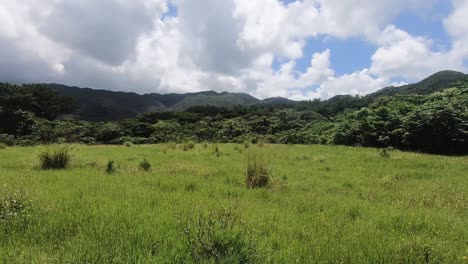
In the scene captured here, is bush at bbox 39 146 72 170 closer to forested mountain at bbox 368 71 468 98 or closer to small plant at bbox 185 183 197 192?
small plant at bbox 185 183 197 192

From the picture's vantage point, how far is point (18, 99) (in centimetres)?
6588

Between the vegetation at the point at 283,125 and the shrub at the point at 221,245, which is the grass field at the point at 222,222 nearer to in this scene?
the shrub at the point at 221,245

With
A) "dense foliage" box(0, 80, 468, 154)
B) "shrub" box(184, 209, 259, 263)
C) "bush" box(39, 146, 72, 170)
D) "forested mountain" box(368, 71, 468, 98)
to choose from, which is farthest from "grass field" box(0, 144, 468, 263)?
"forested mountain" box(368, 71, 468, 98)

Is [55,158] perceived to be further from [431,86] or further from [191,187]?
[431,86]

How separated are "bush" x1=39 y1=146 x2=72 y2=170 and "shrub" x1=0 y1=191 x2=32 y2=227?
6031 mm

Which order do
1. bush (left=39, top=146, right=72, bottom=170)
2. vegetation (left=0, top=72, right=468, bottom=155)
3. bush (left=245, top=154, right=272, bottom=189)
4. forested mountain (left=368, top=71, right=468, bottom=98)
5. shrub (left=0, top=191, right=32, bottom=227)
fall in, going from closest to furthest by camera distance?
shrub (left=0, top=191, right=32, bottom=227) → bush (left=245, top=154, right=272, bottom=189) → bush (left=39, top=146, right=72, bottom=170) → vegetation (left=0, top=72, right=468, bottom=155) → forested mountain (left=368, top=71, right=468, bottom=98)

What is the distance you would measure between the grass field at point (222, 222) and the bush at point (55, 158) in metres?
1.83

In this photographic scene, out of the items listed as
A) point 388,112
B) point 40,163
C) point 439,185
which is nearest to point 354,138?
point 388,112

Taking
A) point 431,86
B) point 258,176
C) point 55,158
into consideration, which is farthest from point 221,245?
point 431,86

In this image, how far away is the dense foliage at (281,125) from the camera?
22969 mm

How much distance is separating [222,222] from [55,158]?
8.66 meters

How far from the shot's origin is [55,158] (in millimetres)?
11336

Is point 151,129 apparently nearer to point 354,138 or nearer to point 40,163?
point 354,138

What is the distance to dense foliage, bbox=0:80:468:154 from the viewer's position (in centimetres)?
2297
